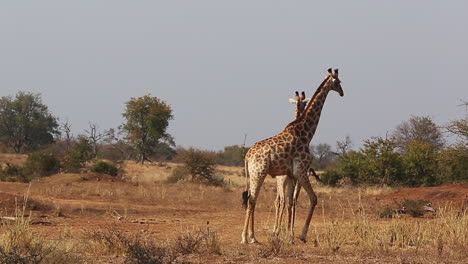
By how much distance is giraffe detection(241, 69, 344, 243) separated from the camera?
11438 mm

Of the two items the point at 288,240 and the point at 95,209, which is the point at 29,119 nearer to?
the point at 95,209

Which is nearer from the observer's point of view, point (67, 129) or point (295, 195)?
point (295, 195)

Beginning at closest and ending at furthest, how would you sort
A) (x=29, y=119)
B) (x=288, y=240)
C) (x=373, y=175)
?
(x=288, y=240) → (x=373, y=175) → (x=29, y=119)

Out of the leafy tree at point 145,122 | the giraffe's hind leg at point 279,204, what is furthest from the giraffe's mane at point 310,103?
the leafy tree at point 145,122

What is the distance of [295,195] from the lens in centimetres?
1190

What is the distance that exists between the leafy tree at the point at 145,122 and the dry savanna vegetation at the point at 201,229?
88.8 feet

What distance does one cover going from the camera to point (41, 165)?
1382 inches

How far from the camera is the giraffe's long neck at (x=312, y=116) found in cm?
1236

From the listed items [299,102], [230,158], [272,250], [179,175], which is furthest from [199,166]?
[230,158]

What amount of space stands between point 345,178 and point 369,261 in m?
24.5

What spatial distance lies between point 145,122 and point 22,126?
14.3 m

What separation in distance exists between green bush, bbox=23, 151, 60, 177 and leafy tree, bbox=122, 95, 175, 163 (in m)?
16.7

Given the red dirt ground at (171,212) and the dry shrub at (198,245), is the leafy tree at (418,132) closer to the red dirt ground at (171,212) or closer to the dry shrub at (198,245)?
the red dirt ground at (171,212)

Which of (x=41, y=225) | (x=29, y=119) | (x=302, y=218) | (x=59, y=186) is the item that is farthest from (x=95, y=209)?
(x=29, y=119)
